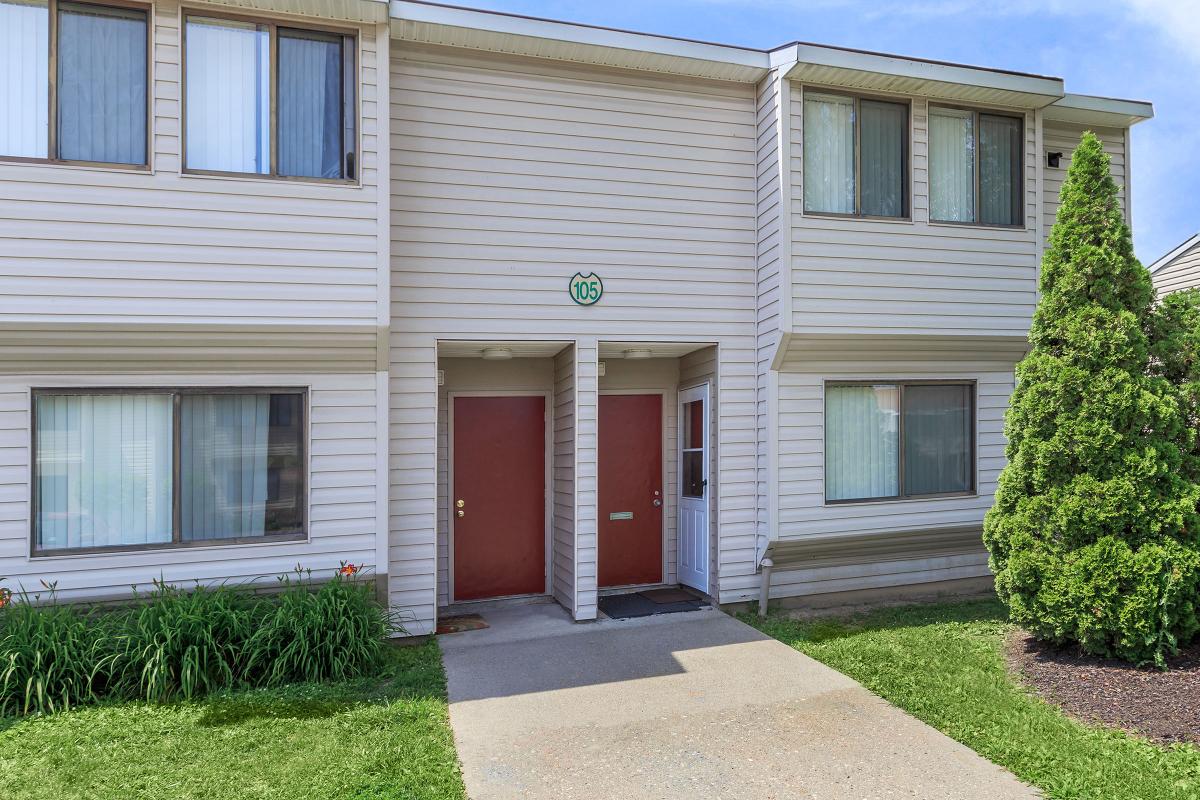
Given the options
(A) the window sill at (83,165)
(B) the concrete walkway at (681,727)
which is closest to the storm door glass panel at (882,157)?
(B) the concrete walkway at (681,727)

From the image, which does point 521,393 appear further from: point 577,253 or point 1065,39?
point 1065,39

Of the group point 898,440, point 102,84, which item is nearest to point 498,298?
point 102,84

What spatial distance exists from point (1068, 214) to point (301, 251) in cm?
624

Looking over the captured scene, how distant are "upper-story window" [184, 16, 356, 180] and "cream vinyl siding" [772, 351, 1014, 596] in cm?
481

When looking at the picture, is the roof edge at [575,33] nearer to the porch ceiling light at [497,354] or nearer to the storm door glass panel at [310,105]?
the storm door glass panel at [310,105]

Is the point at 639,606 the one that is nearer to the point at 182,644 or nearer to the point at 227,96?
the point at 182,644

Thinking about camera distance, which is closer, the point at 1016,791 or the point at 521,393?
the point at 1016,791

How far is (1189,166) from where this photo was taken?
3269 centimetres

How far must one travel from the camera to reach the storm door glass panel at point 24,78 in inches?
218

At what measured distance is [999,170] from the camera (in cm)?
823

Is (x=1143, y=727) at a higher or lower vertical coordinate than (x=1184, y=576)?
lower

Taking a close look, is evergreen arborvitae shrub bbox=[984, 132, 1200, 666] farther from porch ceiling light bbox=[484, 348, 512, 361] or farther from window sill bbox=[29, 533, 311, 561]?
window sill bbox=[29, 533, 311, 561]

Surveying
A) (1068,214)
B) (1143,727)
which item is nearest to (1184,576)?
(1143,727)

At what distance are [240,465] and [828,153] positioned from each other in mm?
6379
